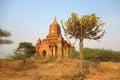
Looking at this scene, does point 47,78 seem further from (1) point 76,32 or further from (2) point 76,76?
(1) point 76,32

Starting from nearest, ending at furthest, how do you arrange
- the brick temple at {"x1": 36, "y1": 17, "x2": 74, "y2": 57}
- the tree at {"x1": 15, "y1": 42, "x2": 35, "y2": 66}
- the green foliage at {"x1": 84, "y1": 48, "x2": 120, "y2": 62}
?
the tree at {"x1": 15, "y1": 42, "x2": 35, "y2": 66} → the green foliage at {"x1": 84, "y1": 48, "x2": 120, "y2": 62} → the brick temple at {"x1": 36, "y1": 17, "x2": 74, "y2": 57}

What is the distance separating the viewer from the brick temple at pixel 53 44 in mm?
36625

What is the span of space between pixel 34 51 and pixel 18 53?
38.2 feet

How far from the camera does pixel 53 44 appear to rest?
37.2m

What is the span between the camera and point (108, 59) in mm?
29297

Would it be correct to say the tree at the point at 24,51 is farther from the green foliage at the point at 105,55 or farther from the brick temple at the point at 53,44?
the green foliage at the point at 105,55

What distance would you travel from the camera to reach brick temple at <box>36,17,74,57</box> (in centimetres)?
3662

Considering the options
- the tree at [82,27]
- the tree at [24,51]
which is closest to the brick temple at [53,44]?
the tree at [24,51]

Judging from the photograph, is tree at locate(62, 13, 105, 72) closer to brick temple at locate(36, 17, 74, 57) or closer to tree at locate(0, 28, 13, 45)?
tree at locate(0, 28, 13, 45)

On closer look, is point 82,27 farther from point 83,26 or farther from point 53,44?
point 53,44

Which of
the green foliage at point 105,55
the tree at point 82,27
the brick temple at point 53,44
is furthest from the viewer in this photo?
the brick temple at point 53,44

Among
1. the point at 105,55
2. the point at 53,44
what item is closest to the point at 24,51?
the point at 53,44

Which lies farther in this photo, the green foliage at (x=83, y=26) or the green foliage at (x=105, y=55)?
the green foliage at (x=105, y=55)

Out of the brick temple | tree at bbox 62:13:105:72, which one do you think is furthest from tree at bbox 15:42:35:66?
tree at bbox 62:13:105:72
